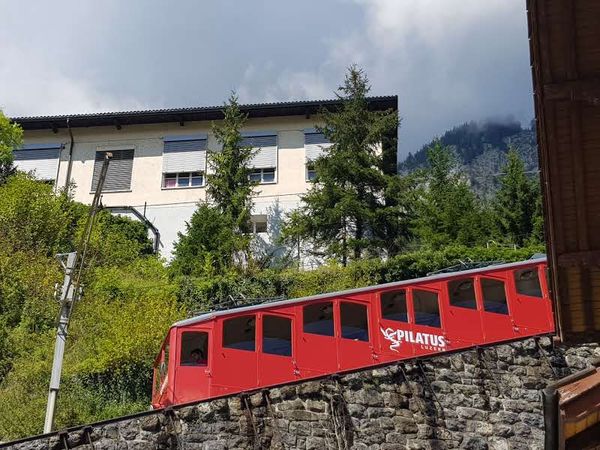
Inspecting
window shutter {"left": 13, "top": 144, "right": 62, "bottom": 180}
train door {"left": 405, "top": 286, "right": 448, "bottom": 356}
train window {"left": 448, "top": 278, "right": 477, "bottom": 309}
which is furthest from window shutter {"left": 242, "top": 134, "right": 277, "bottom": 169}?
train door {"left": 405, "top": 286, "right": 448, "bottom": 356}

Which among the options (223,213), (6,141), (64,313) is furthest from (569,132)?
(6,141)

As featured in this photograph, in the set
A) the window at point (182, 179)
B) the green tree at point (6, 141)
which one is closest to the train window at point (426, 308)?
the window at point (182, 179)

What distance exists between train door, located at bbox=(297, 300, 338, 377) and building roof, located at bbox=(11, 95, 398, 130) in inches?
836

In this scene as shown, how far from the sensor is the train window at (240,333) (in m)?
15.0

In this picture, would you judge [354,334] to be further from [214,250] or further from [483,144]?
[483,144]

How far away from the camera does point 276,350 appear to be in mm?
15203

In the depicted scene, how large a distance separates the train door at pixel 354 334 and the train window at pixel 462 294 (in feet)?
7.20

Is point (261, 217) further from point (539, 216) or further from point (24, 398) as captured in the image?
point (24, 398)

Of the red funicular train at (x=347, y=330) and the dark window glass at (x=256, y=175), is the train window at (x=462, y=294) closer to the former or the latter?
the red funicular train at (x=347, y=330)

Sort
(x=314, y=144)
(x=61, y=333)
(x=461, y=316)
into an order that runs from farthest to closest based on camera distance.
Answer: (x=314, y=144)
(x=461, y=316)
(x=61, y=333)

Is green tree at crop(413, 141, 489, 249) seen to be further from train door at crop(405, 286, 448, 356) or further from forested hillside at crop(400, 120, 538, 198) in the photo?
forested hillside at crop(400, 120, 538, 198)

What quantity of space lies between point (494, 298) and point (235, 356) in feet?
21.5

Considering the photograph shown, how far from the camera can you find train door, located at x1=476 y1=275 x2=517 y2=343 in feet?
54.7

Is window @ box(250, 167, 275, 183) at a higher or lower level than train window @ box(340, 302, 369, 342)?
higher
